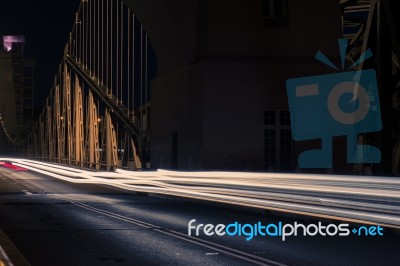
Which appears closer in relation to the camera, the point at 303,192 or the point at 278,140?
the point at 303,192

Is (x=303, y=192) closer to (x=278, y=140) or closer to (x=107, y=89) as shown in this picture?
(x=278, y=140)

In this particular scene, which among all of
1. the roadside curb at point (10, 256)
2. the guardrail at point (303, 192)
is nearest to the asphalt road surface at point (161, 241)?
the roadside curb at point (10, 256)

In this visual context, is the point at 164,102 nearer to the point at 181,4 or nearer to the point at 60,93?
the point at 181,4

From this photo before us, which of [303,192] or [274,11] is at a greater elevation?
[274,11]

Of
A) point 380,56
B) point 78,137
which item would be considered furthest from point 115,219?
point 78,137

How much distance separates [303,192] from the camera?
1788 cm

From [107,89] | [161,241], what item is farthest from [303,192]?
[107,89]

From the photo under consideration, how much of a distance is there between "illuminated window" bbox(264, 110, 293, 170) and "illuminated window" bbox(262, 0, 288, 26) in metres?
4.52

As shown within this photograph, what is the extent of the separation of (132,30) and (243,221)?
35.4m

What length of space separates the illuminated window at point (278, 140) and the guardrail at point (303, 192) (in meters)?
9.90

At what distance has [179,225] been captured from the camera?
16797 mm

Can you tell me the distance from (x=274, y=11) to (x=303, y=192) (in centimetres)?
2201

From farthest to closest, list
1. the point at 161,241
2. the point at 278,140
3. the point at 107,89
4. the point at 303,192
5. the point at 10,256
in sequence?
1. the point at 107,89
2. the point at 278,140
3. the point at 303,192
4. the point at 161,241
5. the point at 10,256

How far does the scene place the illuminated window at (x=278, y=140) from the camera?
1495 inches
